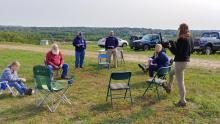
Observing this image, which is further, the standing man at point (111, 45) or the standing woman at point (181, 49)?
the standing man at point (111, 45)

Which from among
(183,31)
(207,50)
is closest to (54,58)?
(183,31)

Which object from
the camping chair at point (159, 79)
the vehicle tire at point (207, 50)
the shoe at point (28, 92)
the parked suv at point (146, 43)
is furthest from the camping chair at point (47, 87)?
the parked suv at point (146, 43)

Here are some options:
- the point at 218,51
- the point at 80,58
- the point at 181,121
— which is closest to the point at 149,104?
the point at 181,121

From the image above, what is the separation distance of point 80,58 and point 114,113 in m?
8.16

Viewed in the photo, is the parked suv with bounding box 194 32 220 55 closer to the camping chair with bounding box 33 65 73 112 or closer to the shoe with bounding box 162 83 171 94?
the shoe with bounding box 162 83 171 94

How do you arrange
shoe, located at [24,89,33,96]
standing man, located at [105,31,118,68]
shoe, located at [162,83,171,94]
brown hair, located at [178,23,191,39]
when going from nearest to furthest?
brown hair, located at [178,23,191,39] < shoe, located at [162,83,171,94] < shoe, located at [24,89,33,96] < standing man, located at [105,31,118,68]

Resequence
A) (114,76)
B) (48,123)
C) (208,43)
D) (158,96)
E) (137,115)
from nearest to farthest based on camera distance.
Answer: (48,123)
(137,115)
(114,76)
(158,96)
(208,43)

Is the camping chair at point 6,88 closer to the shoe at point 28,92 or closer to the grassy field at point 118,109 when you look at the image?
the grassy field at point 118,109

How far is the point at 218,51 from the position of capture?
93.4 ft

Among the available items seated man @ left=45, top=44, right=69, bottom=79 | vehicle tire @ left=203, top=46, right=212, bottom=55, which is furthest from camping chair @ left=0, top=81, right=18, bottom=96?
vehicle tire @ left=203, top=46, right=212, bottom=55

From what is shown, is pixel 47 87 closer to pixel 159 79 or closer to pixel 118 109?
pixel 118 109

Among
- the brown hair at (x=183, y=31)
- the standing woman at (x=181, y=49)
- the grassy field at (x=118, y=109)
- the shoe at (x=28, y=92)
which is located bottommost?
the grassy field at (x=118, y=109)

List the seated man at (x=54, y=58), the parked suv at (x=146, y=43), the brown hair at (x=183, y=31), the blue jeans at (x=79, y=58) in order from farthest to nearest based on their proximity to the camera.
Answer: the parked suv at (x=146, y=43)
the blue jeans at (x=79, y=58)
the seated man at (x=54, y=58)
the brown hair at (x=183, y=31)

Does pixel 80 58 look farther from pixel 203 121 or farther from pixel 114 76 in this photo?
pixel 203 121
